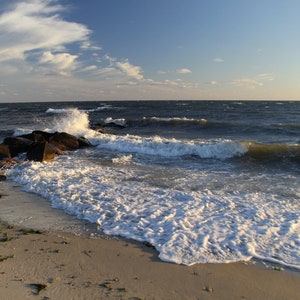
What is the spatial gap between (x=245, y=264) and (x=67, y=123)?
65.6 feet

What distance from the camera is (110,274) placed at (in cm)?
419

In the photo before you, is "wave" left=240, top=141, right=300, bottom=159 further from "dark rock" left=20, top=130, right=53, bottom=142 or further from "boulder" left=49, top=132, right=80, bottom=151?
"dark rock" left=20, top=130, right=53, bottom=142

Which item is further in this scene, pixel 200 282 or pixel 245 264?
pixel 245 264

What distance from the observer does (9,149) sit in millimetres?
13320

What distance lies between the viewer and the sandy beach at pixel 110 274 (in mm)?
3783

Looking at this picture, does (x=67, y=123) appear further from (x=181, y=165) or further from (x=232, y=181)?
(x=232, y=181)

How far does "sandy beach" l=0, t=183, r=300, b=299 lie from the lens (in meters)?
3.78

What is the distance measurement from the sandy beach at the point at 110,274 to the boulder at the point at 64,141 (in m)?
9.61

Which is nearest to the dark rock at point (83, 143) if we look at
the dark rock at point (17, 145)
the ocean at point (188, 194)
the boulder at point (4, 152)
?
the ocean at point (188, 194)

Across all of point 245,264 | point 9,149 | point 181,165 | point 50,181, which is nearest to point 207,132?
point 181,165

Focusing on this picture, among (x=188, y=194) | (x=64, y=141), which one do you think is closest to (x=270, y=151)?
(x=188, y=194)

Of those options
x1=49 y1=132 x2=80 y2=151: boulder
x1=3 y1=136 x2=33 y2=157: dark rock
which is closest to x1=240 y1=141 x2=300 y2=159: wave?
x1=49 y1=132 x2=80 y2=151: boulder

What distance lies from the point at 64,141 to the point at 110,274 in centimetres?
1156

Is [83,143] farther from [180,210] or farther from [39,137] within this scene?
[180,210]
